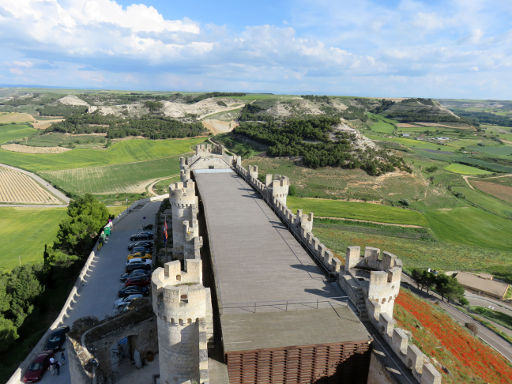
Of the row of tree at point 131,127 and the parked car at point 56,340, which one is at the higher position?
the row of tree at point 131,127

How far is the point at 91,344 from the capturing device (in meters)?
23.7

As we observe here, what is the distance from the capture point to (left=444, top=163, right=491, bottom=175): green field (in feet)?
410

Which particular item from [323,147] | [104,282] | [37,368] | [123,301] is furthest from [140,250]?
[323,147]

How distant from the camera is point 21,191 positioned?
94.9 metres

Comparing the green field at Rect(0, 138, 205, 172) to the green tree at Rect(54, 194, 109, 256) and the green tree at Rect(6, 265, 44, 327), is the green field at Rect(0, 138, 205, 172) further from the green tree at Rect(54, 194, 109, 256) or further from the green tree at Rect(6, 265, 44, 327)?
the green tree at Rect(6, 265, 44, 327)

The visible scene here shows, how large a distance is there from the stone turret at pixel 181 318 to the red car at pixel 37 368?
13215 millimetres

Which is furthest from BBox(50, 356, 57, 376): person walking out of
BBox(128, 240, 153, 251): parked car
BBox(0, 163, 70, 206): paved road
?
BBox(0, 163, 70, 206): paved road

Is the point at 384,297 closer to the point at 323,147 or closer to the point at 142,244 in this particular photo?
the point at 142,244

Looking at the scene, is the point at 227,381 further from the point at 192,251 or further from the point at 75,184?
the point at 75,184

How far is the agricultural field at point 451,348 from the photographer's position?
2802 cm

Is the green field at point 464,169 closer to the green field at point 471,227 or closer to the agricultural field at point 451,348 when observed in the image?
the green field at point 471,227

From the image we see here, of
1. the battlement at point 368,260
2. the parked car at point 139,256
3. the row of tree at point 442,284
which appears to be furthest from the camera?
the row of tree at point 442,284

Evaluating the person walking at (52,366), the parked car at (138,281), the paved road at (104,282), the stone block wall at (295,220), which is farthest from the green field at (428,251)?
the person walking at (52,366)

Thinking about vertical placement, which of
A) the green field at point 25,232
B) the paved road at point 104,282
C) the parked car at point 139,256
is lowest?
the green field at point 25,232
